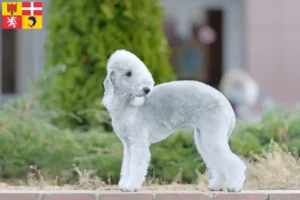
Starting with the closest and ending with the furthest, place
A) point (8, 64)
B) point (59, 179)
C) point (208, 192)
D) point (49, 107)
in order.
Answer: point (208, 192) < point (59, 179) < point (49, 107) < point (8, 64)

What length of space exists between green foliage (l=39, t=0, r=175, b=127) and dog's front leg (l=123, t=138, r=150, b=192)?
7.35 ft

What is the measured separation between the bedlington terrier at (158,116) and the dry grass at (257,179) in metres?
0.43

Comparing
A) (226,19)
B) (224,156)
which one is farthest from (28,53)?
(224,156)

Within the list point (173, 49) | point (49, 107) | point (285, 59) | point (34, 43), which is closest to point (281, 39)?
point (285, 59)

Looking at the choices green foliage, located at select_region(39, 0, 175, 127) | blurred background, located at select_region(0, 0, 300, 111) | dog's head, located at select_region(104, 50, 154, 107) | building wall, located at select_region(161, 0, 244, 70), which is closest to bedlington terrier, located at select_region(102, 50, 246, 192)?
dog's head, located at select_region(104, 50, 154, 107)

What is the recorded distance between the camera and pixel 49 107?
7082 mm

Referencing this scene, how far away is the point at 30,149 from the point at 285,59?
40.3 feet

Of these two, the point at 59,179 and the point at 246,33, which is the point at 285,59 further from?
the point at 59,179

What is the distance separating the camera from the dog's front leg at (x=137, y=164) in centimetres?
474

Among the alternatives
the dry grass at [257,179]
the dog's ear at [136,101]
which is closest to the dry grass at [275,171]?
the dry grass at [257,179]

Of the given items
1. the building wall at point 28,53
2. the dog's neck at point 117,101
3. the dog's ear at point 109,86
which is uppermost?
the dog's ear at point 109,86

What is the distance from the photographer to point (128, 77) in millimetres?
4793

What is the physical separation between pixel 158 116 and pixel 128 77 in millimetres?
319
